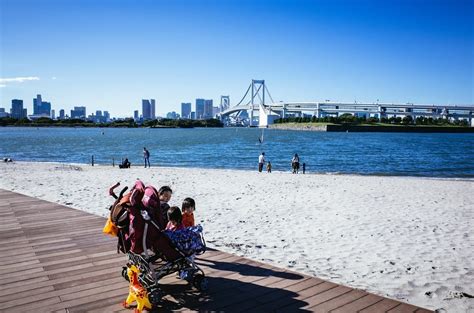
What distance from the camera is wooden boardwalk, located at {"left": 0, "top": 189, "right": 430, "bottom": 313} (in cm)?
319

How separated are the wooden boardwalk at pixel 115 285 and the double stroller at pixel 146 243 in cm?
19

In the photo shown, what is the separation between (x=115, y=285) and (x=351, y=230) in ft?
14.3

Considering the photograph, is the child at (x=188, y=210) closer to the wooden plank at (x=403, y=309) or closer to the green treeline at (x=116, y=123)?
the wooden plank at (x=403, y=309)

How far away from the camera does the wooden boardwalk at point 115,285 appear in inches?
126

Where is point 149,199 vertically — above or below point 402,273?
above

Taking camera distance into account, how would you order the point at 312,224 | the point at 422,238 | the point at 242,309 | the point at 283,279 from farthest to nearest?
the point at 312,224 → the point at 422,238 → the point at 283,279 → the point at 242,309

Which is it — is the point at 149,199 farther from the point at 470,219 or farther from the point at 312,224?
the point at 470,219

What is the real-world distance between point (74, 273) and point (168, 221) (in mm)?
1066

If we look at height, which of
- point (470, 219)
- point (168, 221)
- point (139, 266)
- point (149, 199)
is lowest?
point (470, 219)

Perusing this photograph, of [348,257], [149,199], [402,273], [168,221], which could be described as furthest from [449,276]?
[149,199]

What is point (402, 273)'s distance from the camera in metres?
4.51

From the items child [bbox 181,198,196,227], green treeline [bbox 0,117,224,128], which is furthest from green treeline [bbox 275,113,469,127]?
child [bbox 181,198,196,227]

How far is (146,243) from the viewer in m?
3.23

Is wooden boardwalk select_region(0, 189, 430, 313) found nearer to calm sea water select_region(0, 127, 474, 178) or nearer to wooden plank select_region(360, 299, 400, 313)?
wooden plank select_region(360, 299, 400, 313)
